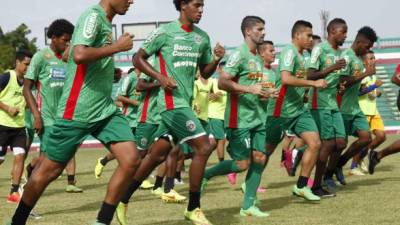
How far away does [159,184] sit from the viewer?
11914 mm

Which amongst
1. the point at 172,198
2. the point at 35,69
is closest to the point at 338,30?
the point at 172,198

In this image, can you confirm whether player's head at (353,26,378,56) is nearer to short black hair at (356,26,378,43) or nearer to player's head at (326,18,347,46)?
short black hair at (356,26,378,43)

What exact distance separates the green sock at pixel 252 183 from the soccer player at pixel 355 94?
114 inches

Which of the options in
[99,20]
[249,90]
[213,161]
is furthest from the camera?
[213,161]

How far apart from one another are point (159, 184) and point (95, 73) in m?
5.25

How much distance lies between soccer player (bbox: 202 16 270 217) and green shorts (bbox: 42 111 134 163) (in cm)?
251

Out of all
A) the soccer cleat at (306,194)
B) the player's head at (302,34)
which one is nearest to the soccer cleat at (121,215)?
the soccer cleat at (306,194)

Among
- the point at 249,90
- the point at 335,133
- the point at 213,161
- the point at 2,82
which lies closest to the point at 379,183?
the point at 335,133

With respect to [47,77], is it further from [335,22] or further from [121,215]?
[335,22]

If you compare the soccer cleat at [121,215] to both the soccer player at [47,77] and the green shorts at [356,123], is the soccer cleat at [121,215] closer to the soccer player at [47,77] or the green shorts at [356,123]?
the soccer player at [47,77]

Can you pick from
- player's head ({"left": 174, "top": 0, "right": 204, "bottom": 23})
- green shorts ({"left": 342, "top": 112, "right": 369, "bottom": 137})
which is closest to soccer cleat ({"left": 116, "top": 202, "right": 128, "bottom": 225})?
player's head ({"left": 174, "top": 0, "right": 204, "bottom": 23})

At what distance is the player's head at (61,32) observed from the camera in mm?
9320

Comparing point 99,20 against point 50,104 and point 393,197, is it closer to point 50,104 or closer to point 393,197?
point 50,104

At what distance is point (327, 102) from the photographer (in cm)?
1127
